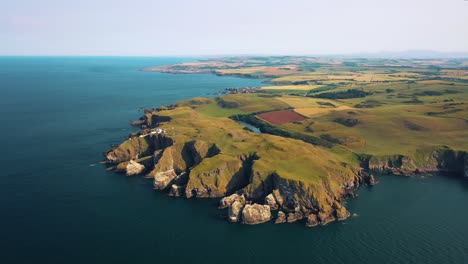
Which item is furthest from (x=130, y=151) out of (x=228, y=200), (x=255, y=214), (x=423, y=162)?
(x=423, y=162)

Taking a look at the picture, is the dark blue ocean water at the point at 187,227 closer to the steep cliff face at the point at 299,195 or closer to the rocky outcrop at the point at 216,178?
the steep cliff face at the point at 299,195

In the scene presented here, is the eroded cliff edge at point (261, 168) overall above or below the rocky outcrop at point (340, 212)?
above

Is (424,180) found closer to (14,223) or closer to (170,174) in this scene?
(170,174)

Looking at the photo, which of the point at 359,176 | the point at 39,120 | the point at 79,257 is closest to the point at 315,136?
the point at 359,176

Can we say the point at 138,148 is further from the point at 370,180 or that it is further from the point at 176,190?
the point at 370,180

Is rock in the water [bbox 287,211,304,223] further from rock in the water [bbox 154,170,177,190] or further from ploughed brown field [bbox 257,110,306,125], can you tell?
ploughed brown field [bbox 257,110,306,125]

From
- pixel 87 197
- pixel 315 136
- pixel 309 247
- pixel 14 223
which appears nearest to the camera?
pixel 309 247

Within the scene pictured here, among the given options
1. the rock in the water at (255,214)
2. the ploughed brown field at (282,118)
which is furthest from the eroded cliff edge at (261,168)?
the ploughed brown field at (282,118)
